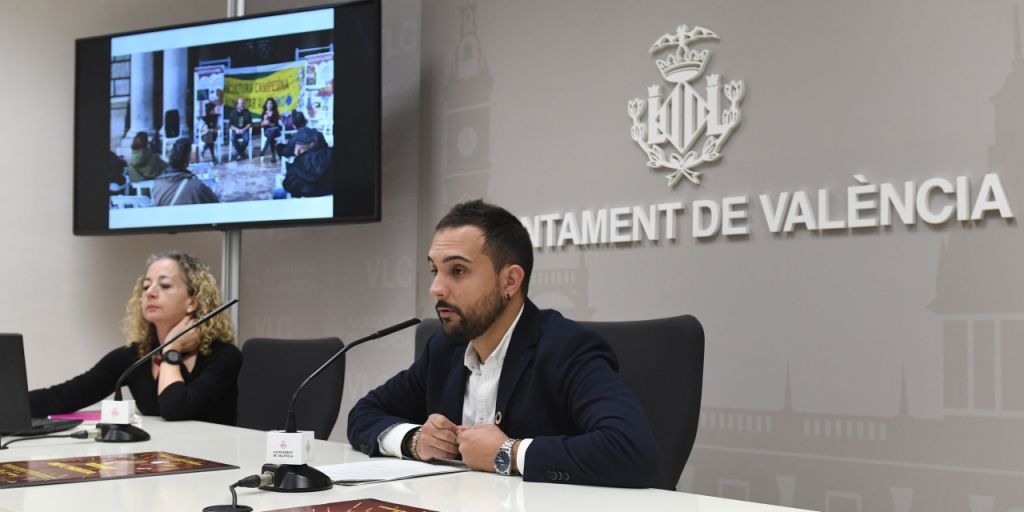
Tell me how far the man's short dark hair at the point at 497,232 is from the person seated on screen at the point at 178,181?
8.42ft

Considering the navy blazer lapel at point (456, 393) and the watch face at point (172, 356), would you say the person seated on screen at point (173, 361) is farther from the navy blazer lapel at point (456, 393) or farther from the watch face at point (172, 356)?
the navy blazer lapel at point (456, 393)

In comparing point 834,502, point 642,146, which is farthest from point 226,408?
point 834,502

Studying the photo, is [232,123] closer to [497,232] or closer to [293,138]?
[293,138]

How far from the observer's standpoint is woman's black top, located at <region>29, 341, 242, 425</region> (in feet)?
10.9

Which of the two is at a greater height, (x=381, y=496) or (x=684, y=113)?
(x=684, y=113)

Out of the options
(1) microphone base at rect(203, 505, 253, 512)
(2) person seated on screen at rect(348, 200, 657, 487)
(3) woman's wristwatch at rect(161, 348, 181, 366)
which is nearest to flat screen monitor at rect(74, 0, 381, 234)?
(3) woman's wristwatch at rect(161, 348, 181, 366)

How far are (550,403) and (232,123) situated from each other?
2.87m

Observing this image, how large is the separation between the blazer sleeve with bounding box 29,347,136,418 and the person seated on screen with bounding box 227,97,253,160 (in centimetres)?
115

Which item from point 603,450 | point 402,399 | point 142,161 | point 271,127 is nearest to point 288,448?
point 603,450

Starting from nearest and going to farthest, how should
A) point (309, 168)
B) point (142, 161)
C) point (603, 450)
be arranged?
point (603, 450) → point (309, 168) → point (142, 161)

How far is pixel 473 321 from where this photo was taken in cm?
232

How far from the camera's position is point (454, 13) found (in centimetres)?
429

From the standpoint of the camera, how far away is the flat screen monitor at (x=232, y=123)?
4250 millimetres

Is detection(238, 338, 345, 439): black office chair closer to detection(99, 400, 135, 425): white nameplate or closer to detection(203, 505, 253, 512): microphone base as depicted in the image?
detection(99, 400, 135, 425): white nameplate
